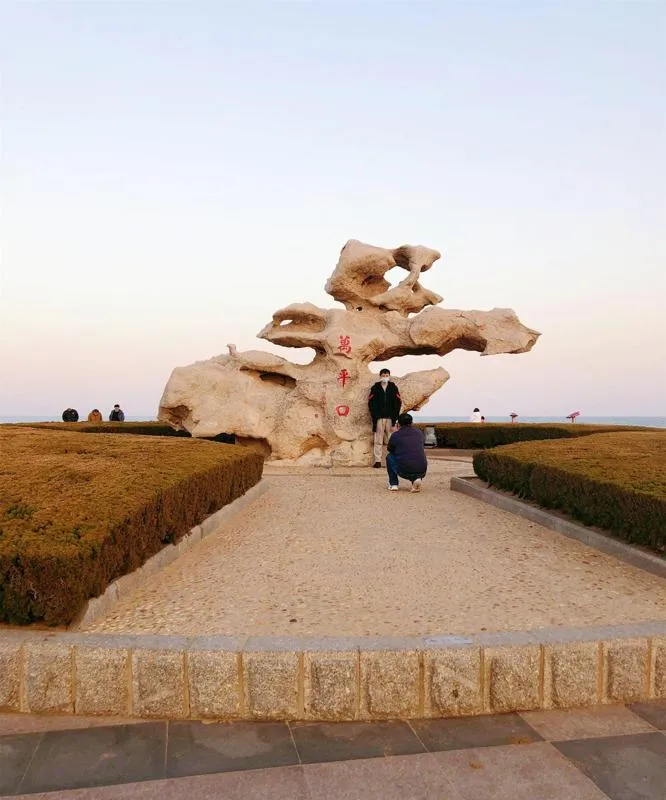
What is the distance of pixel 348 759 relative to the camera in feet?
9.80

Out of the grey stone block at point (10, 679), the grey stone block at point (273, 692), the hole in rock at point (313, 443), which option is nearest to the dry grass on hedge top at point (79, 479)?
the grey stone block at point (10, 679)

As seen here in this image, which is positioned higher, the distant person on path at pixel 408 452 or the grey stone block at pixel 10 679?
the distant person on path at pixel 408 452

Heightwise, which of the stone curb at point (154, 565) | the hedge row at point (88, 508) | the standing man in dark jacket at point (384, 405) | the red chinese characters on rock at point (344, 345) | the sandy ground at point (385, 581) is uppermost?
the red chinese characters on rock at point (344, 345)

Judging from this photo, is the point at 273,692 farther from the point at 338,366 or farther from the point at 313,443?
the point at 338,366

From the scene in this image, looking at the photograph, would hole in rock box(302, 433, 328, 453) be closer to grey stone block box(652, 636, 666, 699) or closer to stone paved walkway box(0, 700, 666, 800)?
grey stone block box(652, 636, 666, 699)

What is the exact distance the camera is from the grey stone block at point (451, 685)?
3426 millimetres

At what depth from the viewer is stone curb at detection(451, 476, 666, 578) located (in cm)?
550

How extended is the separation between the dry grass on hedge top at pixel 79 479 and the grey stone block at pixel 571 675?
9.63ft

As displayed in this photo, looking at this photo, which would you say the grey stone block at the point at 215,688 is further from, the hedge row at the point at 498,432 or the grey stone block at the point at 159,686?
the hedge row at the point at 498,432

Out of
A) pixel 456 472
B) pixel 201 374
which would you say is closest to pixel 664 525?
pixel 456 472

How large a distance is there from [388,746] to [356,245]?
11826 millimetres

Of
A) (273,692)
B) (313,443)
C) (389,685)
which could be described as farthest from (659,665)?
(313,443)

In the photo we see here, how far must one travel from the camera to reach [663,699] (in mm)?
3635

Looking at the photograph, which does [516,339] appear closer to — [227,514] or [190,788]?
[227,514]
